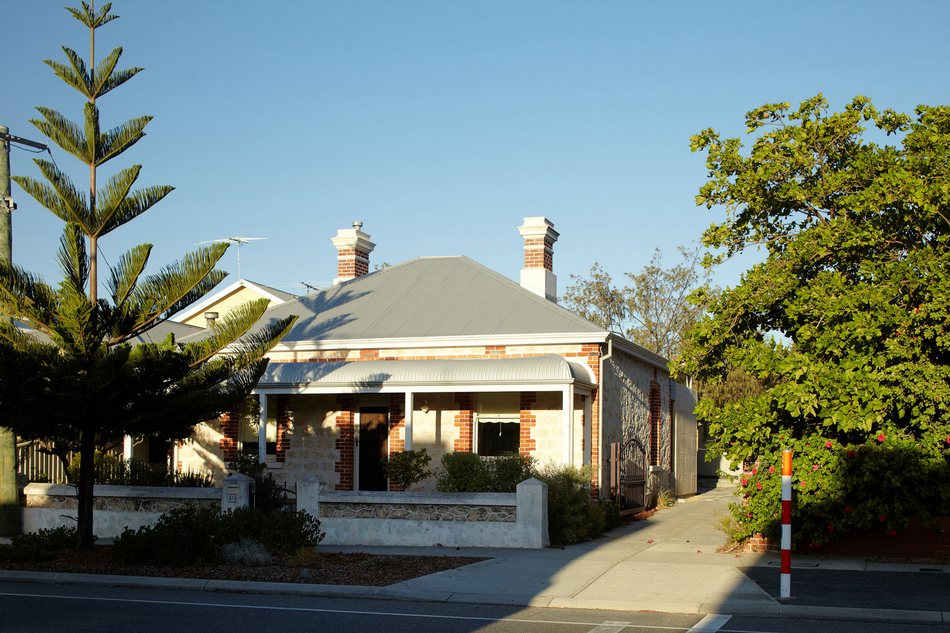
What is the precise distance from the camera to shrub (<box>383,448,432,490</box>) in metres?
17.9

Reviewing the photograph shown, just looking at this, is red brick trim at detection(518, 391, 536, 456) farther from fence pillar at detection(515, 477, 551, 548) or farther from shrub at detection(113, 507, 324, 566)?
shrub at detection(113, 507, 324, 566)

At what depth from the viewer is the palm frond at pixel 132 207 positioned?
46.3ft

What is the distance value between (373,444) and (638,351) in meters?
5.97

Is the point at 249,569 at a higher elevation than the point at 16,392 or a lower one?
lower

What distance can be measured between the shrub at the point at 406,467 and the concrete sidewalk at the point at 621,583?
3.05m

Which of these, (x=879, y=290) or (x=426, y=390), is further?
(x=426, y=390)

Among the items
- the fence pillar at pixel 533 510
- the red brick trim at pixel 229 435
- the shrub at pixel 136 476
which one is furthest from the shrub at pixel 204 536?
the red brick trim at pixel 229 435

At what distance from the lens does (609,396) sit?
2019 centimetres

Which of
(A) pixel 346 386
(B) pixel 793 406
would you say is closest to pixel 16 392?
(A) pixel 346 386

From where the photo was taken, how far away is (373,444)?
20766mm

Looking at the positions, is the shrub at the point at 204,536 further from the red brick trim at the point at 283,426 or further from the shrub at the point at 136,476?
the red brick trim at the point at 283,426

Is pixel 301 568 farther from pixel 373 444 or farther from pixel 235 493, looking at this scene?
pixel 373 444

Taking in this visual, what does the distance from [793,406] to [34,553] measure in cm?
1007

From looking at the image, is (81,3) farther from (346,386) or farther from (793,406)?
(793,406)
